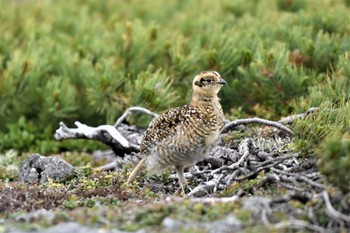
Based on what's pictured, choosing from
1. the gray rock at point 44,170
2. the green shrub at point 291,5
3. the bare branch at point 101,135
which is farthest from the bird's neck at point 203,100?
the green shrub at point 291,5

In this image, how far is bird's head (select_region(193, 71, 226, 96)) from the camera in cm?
775

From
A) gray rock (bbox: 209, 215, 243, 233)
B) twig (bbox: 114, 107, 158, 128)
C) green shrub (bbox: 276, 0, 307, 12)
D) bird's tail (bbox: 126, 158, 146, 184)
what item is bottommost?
green shrub (bbox: 276, 0, 307, 12)

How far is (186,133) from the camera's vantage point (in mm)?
7422

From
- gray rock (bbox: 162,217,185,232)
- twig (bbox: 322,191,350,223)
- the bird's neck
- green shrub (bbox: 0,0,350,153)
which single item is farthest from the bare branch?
twig (bbox: 322,191,350,223)

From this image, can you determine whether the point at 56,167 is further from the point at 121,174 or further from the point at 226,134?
the point at 226,134

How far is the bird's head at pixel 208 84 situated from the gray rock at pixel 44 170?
5.03 feet

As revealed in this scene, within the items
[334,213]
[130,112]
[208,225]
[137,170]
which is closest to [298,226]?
[334,213]

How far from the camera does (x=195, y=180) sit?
8039 mm

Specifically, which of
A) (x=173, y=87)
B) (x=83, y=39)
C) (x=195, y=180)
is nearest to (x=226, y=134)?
(x=195, y=180)

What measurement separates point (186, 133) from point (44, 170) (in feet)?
5.33

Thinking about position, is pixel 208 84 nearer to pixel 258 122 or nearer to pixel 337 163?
pixel 258 122

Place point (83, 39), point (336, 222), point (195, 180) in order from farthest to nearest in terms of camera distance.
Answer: point (83, 39)
point (195, 180)
point (336, 222)

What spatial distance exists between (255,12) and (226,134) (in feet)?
24.6

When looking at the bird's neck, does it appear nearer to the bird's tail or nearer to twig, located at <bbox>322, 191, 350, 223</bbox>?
the bird's tail
